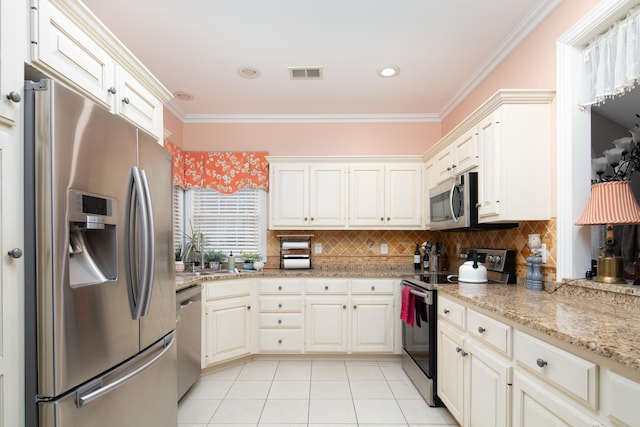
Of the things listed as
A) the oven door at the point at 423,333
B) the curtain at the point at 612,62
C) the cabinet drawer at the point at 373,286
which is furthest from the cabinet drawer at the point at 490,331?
the cabinet drawer at the point at 373,286

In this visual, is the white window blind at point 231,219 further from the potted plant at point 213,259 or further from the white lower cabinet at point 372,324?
the white lower cabinet at point 372,324

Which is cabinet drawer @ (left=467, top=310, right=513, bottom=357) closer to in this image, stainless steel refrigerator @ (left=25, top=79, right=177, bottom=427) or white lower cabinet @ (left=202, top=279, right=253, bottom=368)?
stainless steel refrigerator @ (left=25, top=79, right=177, bottom=427)

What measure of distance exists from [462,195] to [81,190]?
98.1 inches

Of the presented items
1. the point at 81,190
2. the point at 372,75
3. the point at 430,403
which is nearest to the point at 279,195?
the point at 372,75

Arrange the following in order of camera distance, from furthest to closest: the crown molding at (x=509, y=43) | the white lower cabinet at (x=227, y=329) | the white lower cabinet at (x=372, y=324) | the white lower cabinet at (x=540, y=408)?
1. the white lower cabinet at (x=372, y=324)
2. the white lower cabinet at (x=227, y=329)
3. the crown molding at (x=509, y=43)
4. the white lower cabinet at (x=540, y=408)

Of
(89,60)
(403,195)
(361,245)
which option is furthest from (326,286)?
(89,60)

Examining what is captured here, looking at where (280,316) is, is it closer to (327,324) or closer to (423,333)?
(327,324)

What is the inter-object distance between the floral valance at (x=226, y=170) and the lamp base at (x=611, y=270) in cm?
319

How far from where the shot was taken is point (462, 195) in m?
2.75

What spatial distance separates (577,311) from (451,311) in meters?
0.78

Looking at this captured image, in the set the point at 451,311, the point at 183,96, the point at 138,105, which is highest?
the point at 183,96

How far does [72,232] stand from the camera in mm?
1280

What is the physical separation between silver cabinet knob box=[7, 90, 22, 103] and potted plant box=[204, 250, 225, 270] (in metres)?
2.99

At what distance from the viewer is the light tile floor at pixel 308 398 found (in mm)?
2367
